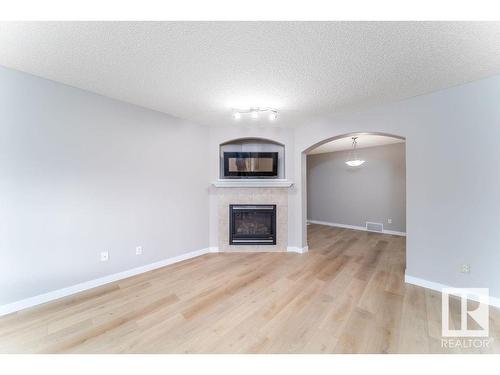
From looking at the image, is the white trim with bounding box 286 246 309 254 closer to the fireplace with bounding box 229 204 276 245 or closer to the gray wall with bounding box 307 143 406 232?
the fireplace with bounding box 229 204 276 245

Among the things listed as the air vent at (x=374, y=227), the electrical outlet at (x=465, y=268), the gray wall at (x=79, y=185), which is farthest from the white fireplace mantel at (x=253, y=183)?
the air vent at (x=374, y=227)

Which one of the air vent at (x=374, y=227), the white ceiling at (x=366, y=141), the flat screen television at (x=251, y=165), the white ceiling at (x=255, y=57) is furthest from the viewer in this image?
the air vent at (x=374, y=227)

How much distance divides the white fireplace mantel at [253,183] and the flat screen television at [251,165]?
0.14 m

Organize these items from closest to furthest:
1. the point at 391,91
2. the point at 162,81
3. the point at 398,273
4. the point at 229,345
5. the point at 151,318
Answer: the point at 229,345
the point at 151,318
the point at 162,81
the point at 391,91
the point at 398,273

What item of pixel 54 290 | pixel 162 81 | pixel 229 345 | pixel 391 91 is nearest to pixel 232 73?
pixel 162 81

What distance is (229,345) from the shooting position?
1510 millimetres

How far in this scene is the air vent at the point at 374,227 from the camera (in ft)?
17.9

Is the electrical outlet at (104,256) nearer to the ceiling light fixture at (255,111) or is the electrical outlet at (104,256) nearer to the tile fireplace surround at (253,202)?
the tile fireplace surround at (253,202)

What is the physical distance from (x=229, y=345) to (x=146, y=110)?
319cm

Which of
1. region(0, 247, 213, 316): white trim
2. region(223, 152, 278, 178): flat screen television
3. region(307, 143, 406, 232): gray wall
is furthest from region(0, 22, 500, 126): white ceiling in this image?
region(307, 143, 406, 232): gray wall

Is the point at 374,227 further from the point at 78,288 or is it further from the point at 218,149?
the point at 78,288

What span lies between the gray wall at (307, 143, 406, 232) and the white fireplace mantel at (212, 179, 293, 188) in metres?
3.36

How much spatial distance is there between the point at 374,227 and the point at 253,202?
405 centimetres
